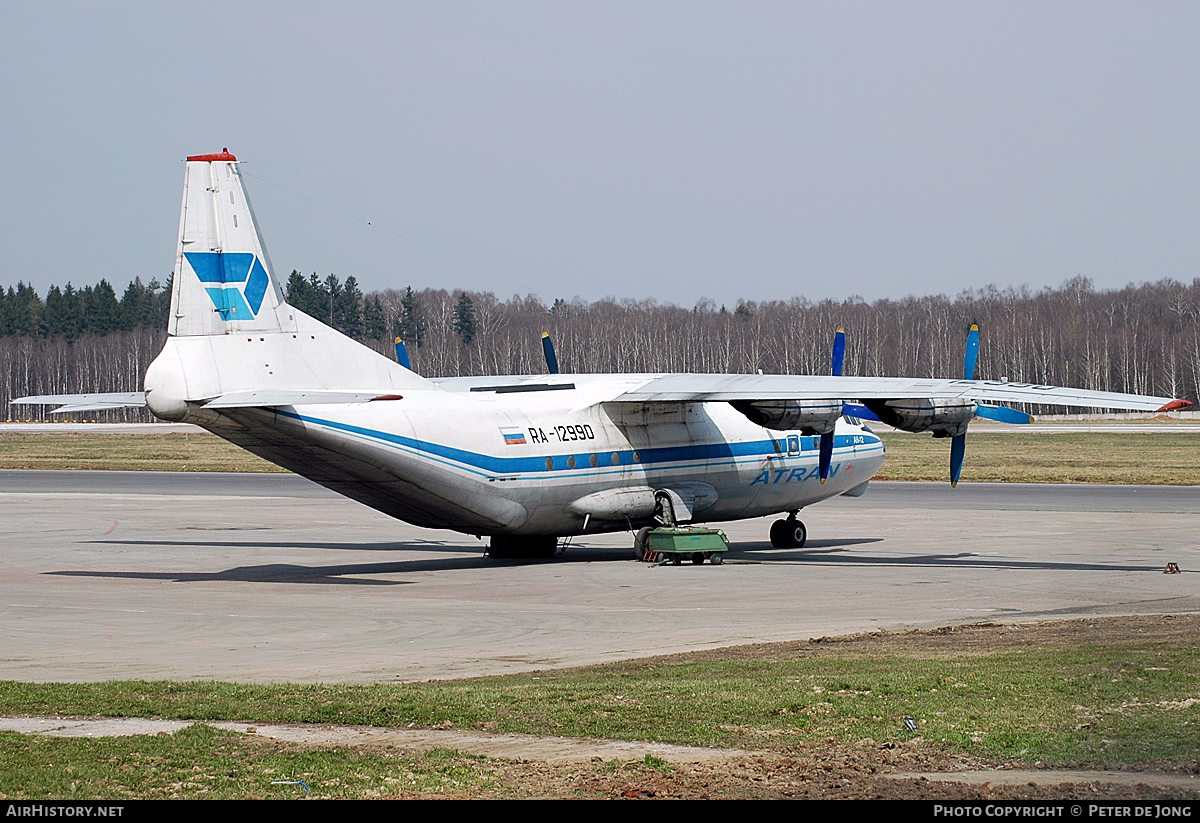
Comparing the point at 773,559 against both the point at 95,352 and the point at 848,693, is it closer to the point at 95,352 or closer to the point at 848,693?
the point at 848,693

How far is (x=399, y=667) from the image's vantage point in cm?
1446

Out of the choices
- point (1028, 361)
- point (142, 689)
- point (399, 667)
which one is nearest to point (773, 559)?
point (399, 667)

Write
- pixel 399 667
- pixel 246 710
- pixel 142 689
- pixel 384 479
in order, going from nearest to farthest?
1. pixel 246 710
2. pixel 142 689
3. pixel 399 667
4. pixel 384 479

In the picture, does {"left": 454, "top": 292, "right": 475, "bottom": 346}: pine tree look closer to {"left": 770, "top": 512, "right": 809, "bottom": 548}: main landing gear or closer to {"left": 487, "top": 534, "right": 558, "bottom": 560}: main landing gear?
{"left": 770, "top": 512, "right": 809, "bottom": 548}: main landing gear

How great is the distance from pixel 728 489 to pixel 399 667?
53.9 feet

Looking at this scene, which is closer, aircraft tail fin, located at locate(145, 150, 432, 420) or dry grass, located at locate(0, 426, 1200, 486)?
aircraft tail fin, located at locate(145, 150, 432, 420)

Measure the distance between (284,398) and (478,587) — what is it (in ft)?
16.3

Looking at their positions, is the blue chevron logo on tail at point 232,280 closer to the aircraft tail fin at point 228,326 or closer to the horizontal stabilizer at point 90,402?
the aircraft tail fin at point 228,326

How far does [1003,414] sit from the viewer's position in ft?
86.7

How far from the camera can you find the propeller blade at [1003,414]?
25.8 metres

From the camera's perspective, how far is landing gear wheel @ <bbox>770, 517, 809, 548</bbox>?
30859 mm

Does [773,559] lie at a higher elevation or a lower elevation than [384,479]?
lower

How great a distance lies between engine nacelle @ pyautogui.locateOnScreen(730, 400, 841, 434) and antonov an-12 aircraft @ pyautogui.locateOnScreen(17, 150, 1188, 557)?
1.6 inches

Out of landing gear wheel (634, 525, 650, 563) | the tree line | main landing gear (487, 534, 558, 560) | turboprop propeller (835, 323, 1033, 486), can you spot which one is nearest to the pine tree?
the tree line
